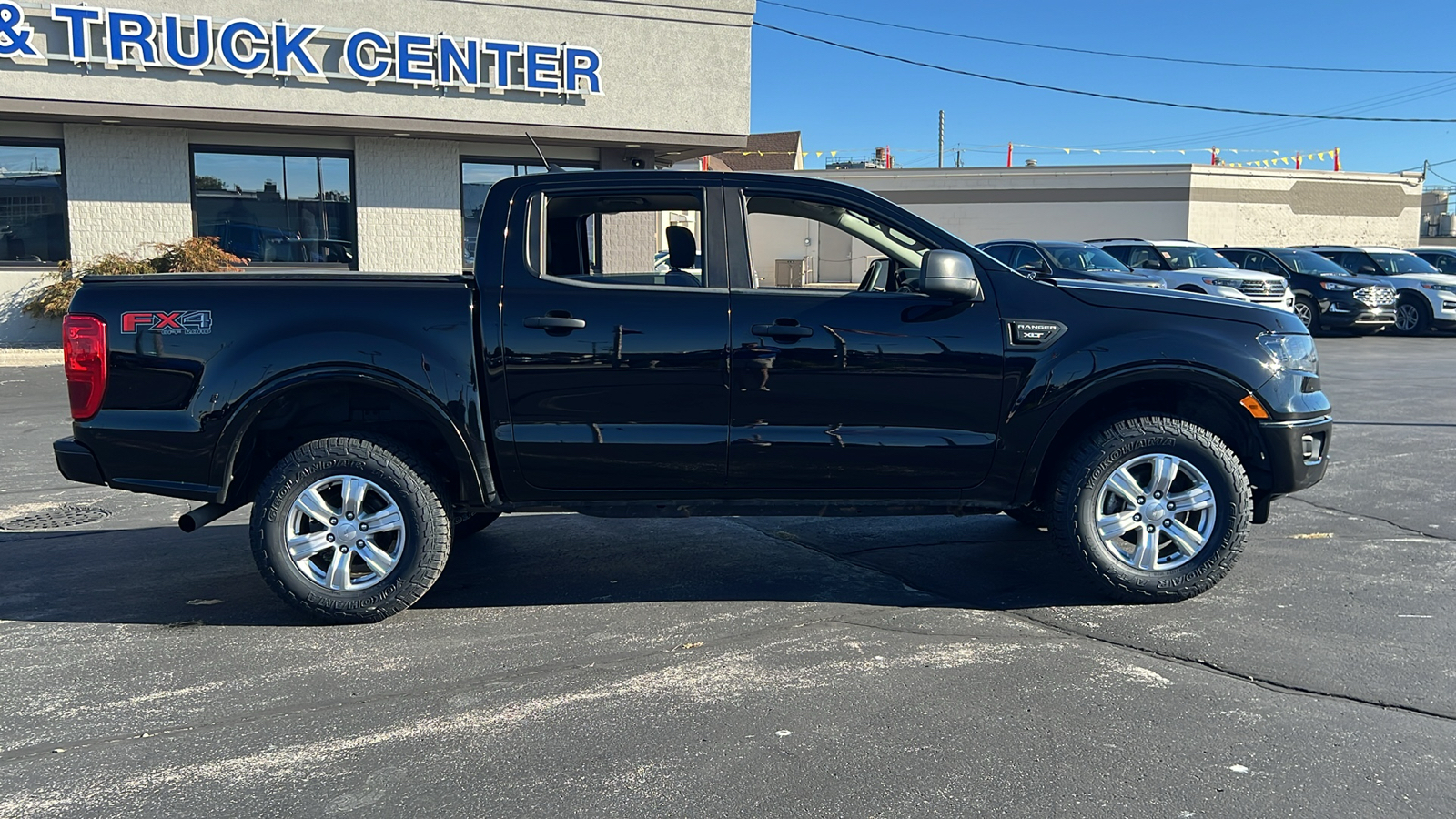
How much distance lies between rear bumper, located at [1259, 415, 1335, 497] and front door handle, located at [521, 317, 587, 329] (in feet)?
10.1

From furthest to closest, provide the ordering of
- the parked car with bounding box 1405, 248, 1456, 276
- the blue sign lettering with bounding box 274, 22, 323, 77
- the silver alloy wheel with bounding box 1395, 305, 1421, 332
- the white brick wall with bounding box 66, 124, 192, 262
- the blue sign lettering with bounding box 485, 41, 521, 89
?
the parked car with bounding box 1405, 248, 1456, 276 → the silver alloy wheel with bounding box 1395, 305, 1421, 332 → the blue sign lettering with bounding box 485, 41, 521, 89 → the white brick wall with bounding box 66, 124, 192, 262 → the blue sign lettering with bounding box 274, 22, 323, 77

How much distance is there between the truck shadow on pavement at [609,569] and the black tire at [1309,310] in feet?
57.2

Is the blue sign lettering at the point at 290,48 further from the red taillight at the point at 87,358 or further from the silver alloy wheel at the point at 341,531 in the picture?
the silver alloy wheel at the point at 341,531

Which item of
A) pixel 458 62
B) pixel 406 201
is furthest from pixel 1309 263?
pixel 406 201

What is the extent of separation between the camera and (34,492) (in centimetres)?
758

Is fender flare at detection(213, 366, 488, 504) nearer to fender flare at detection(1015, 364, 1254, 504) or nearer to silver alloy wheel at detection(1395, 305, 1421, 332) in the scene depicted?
fender flare at detection(1015, 364, 1254, 504)

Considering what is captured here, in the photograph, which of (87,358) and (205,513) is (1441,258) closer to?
(205,513)

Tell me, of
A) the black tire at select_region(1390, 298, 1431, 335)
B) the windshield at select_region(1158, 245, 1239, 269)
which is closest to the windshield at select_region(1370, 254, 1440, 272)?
the black tire at select_region(1390, 298, 1431, 335)

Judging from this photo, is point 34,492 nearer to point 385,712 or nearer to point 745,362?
point 385,712

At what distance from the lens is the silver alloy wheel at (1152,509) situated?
4.92 meters

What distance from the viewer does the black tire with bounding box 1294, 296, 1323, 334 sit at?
2105 cm

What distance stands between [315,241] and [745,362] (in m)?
13.7

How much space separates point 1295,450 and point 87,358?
5.28 m

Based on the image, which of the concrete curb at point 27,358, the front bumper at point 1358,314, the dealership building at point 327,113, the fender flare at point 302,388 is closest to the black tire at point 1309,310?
the front bumper at point 1358,314
